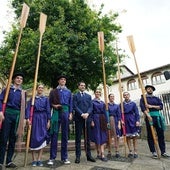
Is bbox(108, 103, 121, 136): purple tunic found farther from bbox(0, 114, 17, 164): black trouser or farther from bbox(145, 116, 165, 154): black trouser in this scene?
bbox(0, 114, 17, 164): black trouser

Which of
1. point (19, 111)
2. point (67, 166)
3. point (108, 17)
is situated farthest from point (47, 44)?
point (67, 166)

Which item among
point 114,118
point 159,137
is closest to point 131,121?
point 114,118

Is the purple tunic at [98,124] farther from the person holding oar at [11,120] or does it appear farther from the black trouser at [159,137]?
the person holding oar at [11,120]

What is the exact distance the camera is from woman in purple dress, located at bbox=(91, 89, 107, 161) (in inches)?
206

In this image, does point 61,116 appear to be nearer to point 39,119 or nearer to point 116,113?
point 39,119

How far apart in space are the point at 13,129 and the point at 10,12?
880 cm

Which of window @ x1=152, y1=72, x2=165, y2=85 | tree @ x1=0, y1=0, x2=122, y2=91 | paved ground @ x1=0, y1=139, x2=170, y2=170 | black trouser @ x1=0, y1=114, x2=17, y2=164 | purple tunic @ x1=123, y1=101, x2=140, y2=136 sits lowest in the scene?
paved ground @ x1=0, y1=139, x2=170, y2=170

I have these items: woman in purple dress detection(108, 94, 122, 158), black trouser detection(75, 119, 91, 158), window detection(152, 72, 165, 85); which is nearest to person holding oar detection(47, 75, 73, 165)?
black trouser detection(75, 119, 91, 158)

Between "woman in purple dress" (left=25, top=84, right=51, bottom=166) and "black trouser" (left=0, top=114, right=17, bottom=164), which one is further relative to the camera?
"woman in purple dress" (left=25, top=84, right=51, bottom=166)

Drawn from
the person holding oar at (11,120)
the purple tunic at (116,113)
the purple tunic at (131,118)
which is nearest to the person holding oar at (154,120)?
the purple tunic at (131,118)

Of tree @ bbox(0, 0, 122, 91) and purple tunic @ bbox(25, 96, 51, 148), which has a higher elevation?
tree @ bbox(0, 0, 122, 91)

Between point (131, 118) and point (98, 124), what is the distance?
3.52 ft

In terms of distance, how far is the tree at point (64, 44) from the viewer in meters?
9.45

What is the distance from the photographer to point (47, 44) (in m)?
9.24
